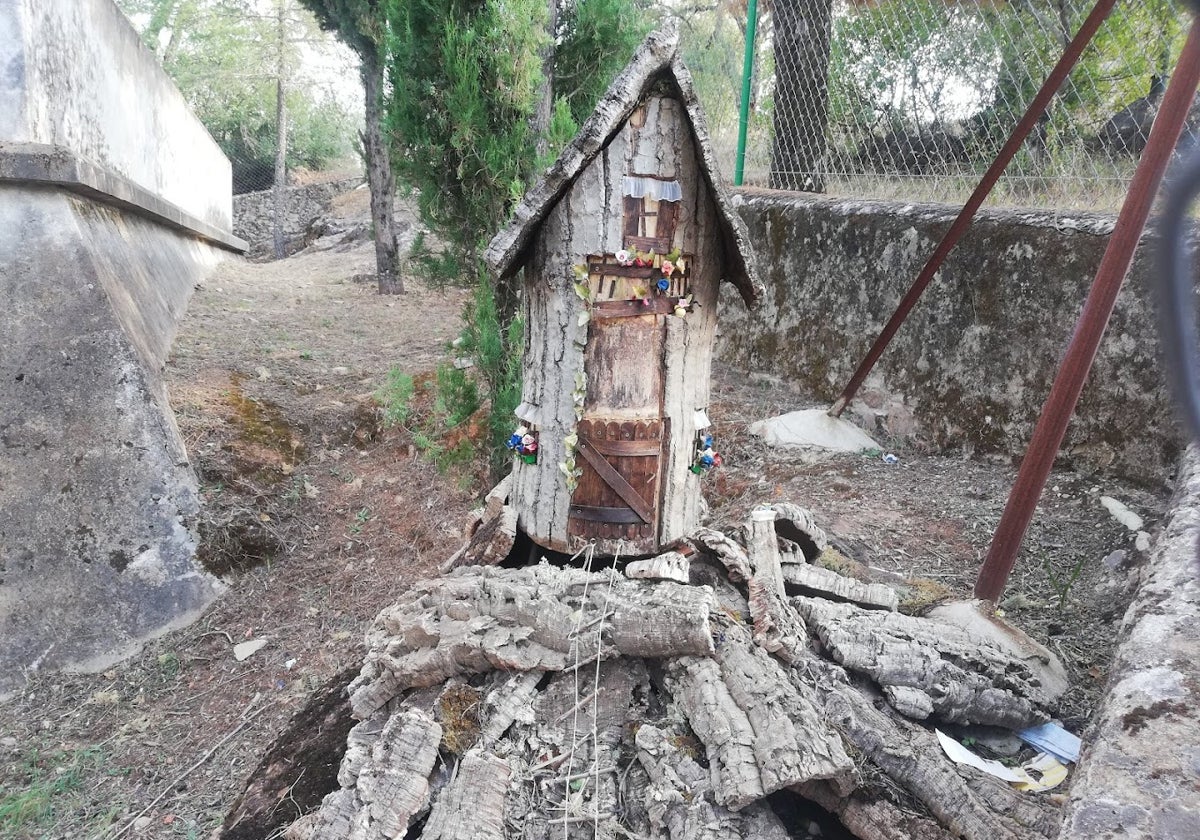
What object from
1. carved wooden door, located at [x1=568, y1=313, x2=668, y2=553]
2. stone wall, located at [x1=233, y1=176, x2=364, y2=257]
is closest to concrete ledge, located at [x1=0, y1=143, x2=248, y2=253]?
carved wooden door, located at [x1=568, y1=313, x2=668, y2=553]

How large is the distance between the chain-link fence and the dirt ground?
1.80m

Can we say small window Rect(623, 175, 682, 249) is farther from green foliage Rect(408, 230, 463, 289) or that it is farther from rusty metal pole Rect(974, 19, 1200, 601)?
green foliage Rect(408, 230, 463, 289)

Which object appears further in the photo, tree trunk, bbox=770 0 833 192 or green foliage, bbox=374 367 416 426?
tree trunk, bbox=770 0 833 192

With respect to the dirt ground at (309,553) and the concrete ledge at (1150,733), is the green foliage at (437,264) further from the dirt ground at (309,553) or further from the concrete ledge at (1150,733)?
the concrete ledge at (1150,733)

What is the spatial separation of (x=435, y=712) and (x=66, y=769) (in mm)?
2399

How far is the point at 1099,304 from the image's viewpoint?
9.05 ft

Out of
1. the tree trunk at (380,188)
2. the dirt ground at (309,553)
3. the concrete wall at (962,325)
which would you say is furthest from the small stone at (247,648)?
the tree trunk at (380,188)

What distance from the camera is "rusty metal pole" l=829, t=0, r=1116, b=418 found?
10.5 feet

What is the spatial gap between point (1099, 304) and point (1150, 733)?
68.7 inches

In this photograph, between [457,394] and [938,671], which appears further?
[457,394]

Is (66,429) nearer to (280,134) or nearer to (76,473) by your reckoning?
(76,473)

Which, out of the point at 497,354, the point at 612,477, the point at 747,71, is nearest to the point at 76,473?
the point at 497,354

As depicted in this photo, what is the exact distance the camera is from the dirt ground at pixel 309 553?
3307 mm

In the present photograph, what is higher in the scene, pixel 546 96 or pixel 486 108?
pixel 546 96
